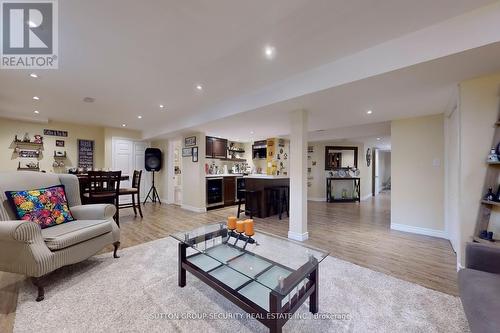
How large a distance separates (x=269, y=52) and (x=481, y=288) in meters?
2.47

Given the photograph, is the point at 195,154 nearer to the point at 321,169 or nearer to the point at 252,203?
the point at 252,203

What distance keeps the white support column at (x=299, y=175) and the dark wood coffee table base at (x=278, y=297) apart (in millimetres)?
1655

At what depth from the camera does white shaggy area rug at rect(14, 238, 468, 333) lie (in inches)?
57.9

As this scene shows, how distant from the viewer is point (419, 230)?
3.62 metres

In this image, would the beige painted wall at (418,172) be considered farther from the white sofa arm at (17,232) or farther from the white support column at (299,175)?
the white sofa arm at (17,232)

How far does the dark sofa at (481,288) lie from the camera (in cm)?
101

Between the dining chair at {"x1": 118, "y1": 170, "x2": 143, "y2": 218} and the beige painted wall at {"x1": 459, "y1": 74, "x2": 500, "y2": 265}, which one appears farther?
the dining chair at {"x1": 118, "y1": 170, "x2": 143, "y2": 218}

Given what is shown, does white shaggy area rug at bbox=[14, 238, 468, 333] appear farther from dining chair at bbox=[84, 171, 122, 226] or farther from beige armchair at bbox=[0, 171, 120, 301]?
dining chair at bbox=[84, 171, 122, 226]

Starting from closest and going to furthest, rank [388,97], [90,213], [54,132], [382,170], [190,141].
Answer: [90,213], [388,97], [54,132], [190,141], [382,170]

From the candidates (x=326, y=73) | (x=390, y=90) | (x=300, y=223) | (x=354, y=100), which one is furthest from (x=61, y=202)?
(x=390, y=90)

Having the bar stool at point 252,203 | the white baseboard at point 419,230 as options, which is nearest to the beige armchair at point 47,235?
the bar stool at point 252,203

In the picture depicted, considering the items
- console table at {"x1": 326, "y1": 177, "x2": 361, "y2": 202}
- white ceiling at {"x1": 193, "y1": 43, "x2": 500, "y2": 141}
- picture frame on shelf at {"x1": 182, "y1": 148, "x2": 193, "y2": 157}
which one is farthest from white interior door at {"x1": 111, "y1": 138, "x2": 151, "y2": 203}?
console table at {"x1": 326, "y1": 177, "x2": 361, "y2": 202}

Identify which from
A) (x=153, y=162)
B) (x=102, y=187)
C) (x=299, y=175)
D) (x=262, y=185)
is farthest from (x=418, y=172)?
(x=153, y=162)

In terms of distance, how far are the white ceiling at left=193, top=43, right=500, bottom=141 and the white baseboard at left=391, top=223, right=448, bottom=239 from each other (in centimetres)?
199
